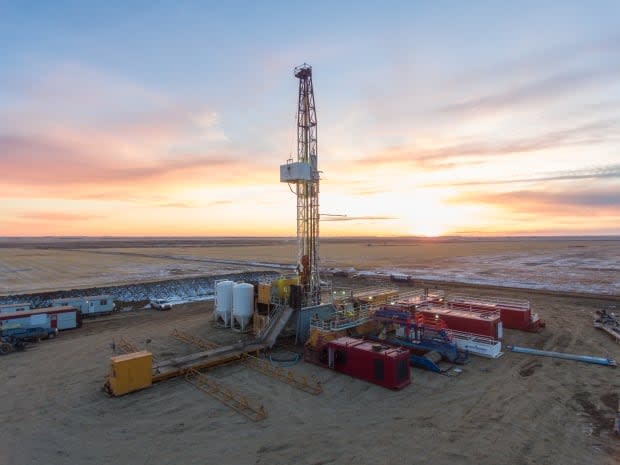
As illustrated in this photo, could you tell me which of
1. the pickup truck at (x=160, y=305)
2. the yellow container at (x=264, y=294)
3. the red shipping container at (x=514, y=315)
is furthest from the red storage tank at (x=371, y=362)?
the pickup truck at (x=160, y=305)

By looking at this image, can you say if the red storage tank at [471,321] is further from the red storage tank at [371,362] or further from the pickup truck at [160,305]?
the pickup truck at [160,305]

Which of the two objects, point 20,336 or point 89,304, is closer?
point 20,336

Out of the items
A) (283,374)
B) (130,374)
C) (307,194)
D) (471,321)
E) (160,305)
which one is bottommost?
(283,374)

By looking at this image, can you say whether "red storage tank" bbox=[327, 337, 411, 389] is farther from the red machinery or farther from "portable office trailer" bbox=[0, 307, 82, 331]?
"portable office trailer" bbox=[0, 307, 82, 331]

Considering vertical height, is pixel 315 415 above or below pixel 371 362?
below

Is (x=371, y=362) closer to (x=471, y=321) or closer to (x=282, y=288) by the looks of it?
(x=282, y=288)

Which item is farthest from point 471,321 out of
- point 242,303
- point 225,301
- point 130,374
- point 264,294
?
point 130,374

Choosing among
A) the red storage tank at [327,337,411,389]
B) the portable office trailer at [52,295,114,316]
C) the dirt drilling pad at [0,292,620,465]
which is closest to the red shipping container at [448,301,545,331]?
the dirt drilling pad at [0,292,620,465]
